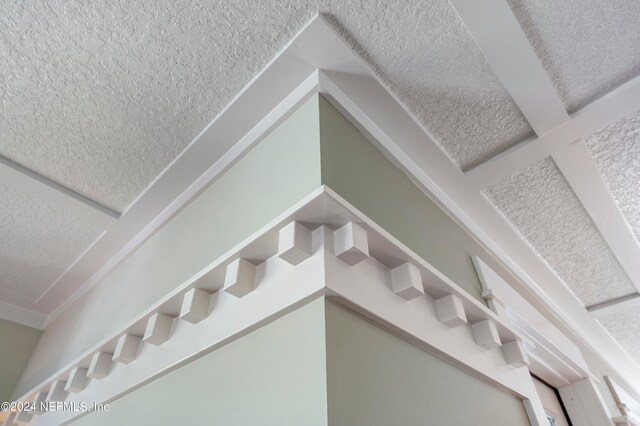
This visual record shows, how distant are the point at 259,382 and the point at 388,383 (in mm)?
185

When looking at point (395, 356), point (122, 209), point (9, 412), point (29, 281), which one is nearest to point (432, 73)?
point (395, 356)

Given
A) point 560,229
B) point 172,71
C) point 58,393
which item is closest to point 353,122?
point 172,71

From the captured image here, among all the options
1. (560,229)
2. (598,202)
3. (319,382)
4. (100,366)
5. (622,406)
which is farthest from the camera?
(622,406)

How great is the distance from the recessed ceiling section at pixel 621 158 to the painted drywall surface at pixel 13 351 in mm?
2239

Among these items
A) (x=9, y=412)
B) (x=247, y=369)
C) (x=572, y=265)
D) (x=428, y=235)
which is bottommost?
(x=247, y=369)

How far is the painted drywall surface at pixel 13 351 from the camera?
1447 millimetres

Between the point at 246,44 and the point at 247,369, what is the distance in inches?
24.6

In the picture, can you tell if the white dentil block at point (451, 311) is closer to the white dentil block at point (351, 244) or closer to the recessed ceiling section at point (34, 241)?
the white dentil block at point (351, 244)

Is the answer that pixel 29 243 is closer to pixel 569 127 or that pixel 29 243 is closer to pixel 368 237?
pixel 368 237

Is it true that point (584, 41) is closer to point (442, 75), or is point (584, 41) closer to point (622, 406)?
Result: point (442, 75)

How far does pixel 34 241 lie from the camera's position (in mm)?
1244

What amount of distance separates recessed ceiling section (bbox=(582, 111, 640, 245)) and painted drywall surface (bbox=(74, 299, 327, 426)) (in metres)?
0.94

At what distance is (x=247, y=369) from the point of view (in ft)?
1.72

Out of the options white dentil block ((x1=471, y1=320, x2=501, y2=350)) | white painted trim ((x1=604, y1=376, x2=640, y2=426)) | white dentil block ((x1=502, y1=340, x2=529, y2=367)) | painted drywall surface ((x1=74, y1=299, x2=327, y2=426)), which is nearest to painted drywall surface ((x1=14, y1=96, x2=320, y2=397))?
painted drywall surface ((x1=74, y1=299, x2=327, y2=426))
